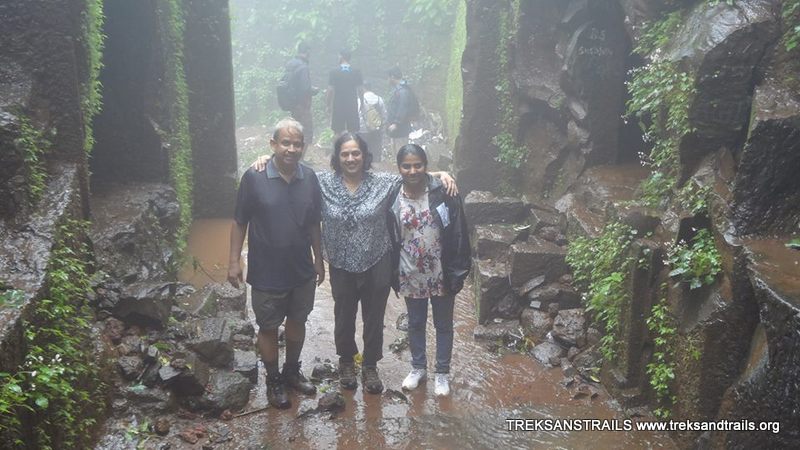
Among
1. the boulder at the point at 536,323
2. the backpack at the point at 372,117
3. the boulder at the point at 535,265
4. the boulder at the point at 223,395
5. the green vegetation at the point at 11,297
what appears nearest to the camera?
the green vegetation at the point at 11,297

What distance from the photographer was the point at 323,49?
68.9ft

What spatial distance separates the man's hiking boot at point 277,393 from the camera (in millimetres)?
4781

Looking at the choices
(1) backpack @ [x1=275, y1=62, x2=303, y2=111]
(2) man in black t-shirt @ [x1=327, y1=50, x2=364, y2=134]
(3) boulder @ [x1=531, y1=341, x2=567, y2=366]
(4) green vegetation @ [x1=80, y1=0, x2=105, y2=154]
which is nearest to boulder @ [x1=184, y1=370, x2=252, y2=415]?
(4) green vegetation @ [x1=80, y1=0, x2=105, y2=154]

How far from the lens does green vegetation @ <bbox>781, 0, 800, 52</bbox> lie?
4.76m

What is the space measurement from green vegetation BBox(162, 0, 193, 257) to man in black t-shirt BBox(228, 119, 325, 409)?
3.23 metres

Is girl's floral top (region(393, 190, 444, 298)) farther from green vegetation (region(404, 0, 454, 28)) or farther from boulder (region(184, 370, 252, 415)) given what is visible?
green vegetation (region(404, 0, 454, 28))

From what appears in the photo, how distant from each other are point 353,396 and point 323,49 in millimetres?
17512

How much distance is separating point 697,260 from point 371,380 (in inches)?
98.9

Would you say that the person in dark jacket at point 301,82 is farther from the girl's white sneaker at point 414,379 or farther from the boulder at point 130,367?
the boulder at point 130,367

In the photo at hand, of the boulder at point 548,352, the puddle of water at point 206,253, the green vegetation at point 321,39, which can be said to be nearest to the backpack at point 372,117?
the green vegetation at point 321,39

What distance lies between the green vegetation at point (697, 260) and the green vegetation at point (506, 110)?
491 cm

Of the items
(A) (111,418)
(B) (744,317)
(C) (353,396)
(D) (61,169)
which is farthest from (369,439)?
(D) (61,169)

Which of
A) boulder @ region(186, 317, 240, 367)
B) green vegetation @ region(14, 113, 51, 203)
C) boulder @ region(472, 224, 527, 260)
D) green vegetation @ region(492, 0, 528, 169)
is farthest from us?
green vegetation @ region(492, 0, 528, 169)

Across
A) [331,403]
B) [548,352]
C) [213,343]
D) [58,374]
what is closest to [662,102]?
[548,352]
